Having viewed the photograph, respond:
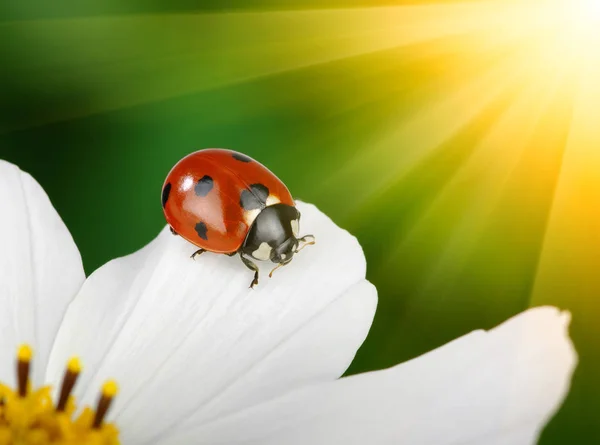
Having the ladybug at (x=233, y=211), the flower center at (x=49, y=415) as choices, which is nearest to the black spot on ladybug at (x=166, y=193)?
the ladybug at (x=233, y=211)

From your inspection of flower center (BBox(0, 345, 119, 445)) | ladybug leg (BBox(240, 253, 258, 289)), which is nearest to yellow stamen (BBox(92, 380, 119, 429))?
flower center (BBox(0, 345, 119, 445))

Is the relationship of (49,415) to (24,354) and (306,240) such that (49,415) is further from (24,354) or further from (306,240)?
(306,240)

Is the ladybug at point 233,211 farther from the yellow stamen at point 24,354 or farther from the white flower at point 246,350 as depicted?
the yellow stamen at point 24,354

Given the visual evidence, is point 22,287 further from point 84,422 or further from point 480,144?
point 480,144

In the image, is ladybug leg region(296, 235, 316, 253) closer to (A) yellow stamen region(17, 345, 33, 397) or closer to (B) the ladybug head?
(B) the ladybug head

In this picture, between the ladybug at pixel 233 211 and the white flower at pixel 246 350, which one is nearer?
the white flower at pixel 246 350

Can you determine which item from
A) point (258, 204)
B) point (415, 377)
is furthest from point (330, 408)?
point (258, 204)
